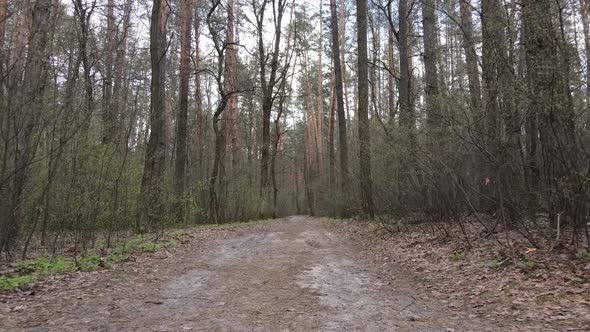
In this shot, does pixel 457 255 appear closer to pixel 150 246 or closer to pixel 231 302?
pixel 231 302

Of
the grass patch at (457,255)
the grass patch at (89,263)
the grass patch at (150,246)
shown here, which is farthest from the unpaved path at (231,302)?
the grass patch at (457,255)

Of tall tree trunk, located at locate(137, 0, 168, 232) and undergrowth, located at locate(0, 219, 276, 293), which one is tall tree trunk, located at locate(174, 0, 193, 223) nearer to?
tall tree trunk, located at locate(137, 0, 168, 232)

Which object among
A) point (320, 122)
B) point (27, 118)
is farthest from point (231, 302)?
point (320, 122)

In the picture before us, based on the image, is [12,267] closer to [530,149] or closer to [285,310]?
[285,310]

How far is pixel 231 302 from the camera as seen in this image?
15.4 feet

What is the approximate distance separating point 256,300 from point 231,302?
0.96 ft

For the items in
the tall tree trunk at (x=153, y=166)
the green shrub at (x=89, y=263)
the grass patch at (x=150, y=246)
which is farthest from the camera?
the tall tree trunk at (x=153, y=166)

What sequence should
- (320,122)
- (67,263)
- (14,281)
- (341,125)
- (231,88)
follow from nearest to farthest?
(14,281), (67,263), (231,88), (341,125), (320,122)

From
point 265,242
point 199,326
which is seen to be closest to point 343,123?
point 265,242

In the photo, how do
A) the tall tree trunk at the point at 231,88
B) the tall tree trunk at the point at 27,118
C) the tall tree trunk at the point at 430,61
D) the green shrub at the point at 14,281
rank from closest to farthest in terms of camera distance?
1. the green shrub at the point at 14,281
2. the tall tree trunk at the point at 27,118
3. the tall tree trunk at the point at 430,61
4. the tall tree trunk at the point at 231,88

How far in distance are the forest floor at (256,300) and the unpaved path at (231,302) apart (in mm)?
11

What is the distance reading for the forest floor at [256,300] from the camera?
3867 mm

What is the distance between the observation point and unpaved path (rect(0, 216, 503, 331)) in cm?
390

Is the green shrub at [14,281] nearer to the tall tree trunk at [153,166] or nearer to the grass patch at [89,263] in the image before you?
the grass patch at [89,263]
